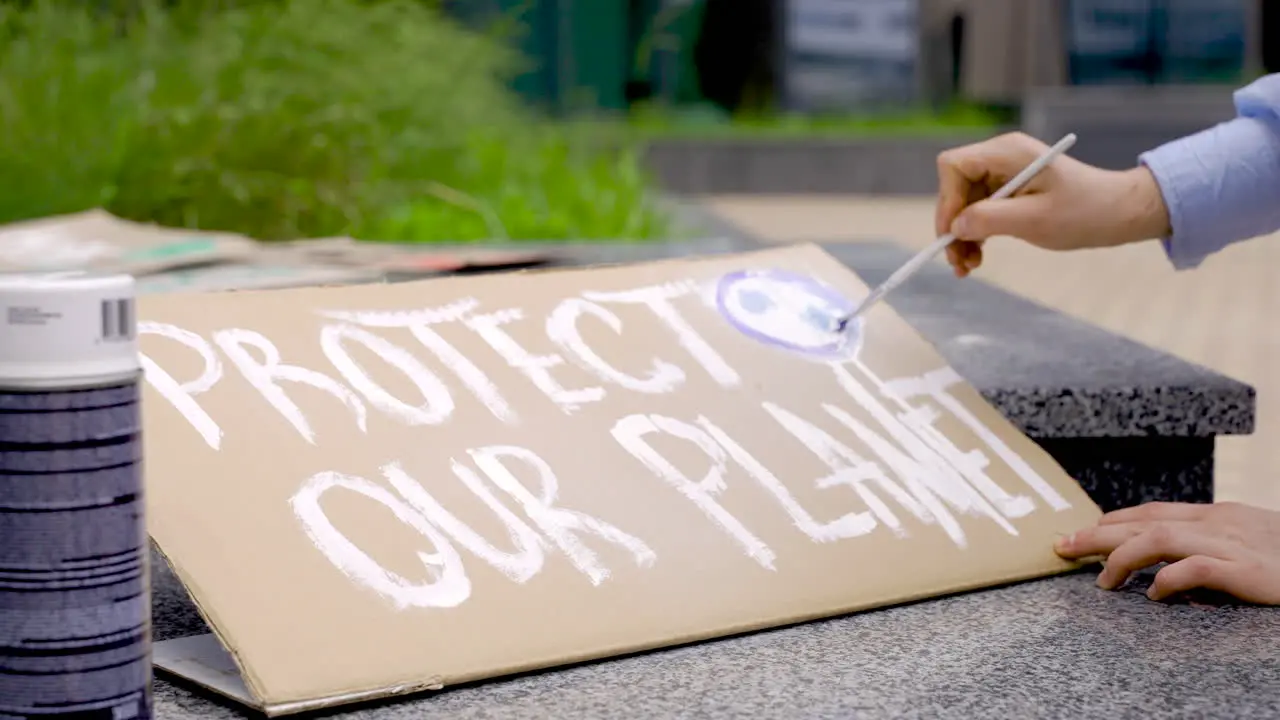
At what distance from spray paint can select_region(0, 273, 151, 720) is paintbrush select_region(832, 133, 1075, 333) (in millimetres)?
880

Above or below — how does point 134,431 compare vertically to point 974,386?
above

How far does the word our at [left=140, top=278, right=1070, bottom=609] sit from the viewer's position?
1232 millimetres

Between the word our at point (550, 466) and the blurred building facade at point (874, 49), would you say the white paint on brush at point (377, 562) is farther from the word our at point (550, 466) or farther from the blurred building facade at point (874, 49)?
the blurred building facade at point (874, 49)

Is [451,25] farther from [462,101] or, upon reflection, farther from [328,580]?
[328,580]

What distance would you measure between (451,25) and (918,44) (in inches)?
315

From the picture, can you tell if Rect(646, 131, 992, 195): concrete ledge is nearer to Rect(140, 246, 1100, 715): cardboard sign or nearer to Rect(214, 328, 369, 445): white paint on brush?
Rect(140, 246, 1100, 715): cardboard sign

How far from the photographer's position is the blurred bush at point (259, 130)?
3271 millimetres

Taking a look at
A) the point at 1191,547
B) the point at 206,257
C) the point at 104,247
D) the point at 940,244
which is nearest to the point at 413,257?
the point at 206,257

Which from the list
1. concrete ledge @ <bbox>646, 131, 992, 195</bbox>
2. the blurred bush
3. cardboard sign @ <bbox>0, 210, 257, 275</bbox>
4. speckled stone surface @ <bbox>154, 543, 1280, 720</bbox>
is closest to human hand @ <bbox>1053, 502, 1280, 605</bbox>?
speckled stone surface @ <bbox>154, 543, 1280, 720</bbox>

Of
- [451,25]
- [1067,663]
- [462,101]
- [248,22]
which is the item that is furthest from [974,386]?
[451,25]

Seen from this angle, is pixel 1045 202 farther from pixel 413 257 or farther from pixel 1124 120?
pixel 1124 120

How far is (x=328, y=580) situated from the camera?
1.15m

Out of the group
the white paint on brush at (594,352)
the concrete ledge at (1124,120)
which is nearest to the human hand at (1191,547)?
the white paint on brush at (594,352)

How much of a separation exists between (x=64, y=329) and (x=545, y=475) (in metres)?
0.55
